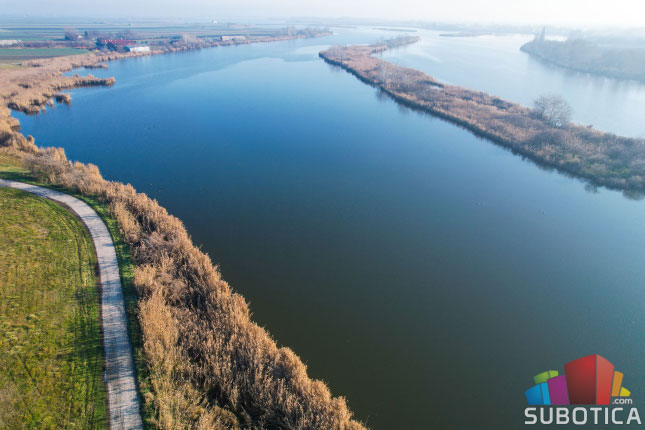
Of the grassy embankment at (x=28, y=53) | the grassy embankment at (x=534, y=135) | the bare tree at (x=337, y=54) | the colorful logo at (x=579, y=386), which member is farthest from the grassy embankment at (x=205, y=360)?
the grassy embankment at (x=28, y=53)

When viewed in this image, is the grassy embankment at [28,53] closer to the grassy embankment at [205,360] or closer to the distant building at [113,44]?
the distant building at [113,44]

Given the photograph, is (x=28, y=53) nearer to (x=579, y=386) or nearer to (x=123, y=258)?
(x=123, y=258)

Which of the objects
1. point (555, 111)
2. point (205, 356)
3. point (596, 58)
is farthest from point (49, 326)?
point (596, 58)

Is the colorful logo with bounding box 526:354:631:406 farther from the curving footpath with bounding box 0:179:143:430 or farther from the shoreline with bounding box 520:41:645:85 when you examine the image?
the shoreline with bounding box 520:41:645:85

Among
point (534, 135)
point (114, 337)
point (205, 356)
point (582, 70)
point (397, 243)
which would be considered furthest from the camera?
point (582, 70)

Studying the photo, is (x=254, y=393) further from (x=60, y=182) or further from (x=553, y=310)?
(x=60, y=182)

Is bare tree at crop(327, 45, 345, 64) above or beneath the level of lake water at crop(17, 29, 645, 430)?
above

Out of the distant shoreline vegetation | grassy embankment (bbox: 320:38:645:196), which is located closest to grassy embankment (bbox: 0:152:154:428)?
grassy embankment (bbox: 320:38:645:196)
